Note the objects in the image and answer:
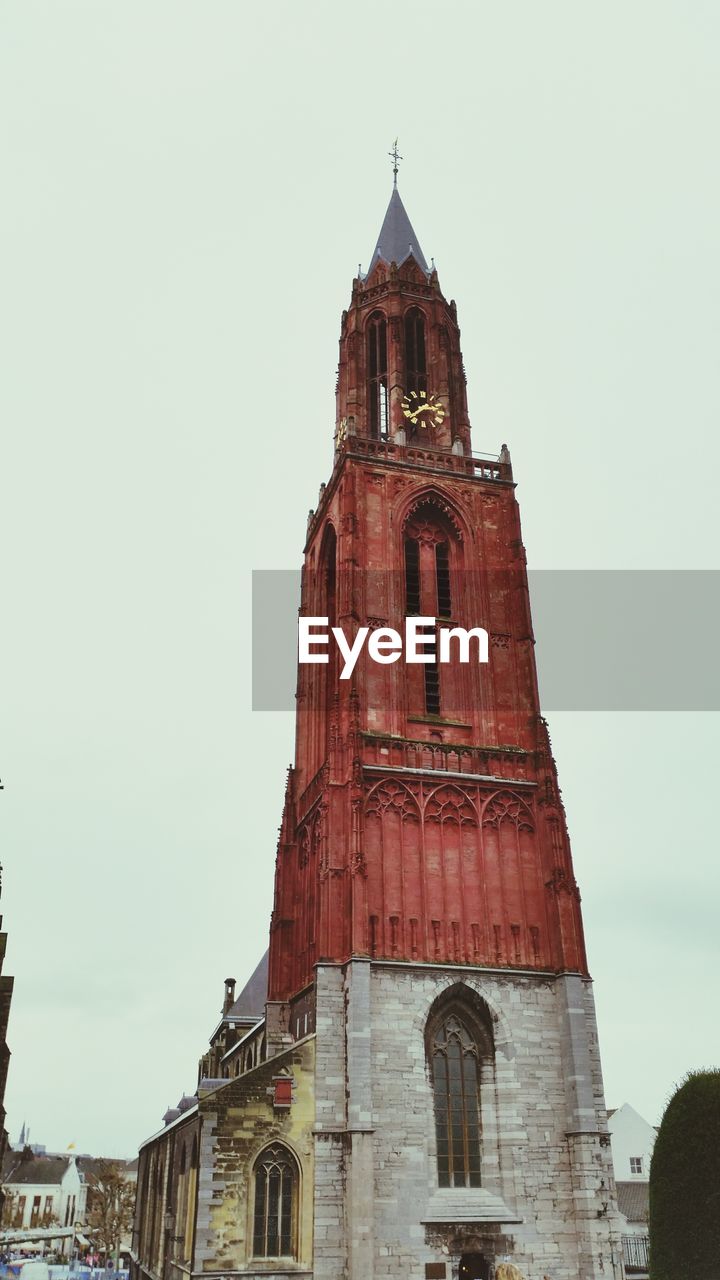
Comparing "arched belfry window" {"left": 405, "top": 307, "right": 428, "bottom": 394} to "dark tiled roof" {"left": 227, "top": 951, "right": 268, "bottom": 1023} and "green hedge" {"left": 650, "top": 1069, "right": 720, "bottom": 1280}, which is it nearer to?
"green hedge" {"left": 650, "top": 1069, "right": 720, "bottom": 1280}

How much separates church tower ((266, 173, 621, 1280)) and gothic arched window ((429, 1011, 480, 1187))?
6 centimetres

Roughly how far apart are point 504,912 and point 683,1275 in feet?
42.6

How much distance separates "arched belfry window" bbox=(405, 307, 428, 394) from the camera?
4325cm

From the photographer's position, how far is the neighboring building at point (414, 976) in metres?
25.8

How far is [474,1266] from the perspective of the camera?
26359 mm

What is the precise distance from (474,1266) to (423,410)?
3033cm

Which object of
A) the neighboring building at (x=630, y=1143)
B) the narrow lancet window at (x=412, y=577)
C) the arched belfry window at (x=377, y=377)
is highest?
the arched belfry window at (x=377, y=377)

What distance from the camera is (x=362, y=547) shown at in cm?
3569

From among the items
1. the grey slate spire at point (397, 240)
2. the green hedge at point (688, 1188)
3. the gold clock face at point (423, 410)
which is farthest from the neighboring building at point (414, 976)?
the grey slate spire at point (397, 240)

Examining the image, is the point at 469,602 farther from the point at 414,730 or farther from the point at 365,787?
the point at 365,787

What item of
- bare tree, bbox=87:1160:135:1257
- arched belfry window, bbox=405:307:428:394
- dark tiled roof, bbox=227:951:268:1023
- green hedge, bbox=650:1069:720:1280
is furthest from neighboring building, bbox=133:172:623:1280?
bare tree, bbox=87:1160:135:1257

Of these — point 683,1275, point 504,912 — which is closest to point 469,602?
point 504,912

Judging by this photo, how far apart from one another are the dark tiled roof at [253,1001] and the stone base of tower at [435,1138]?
25.6 m

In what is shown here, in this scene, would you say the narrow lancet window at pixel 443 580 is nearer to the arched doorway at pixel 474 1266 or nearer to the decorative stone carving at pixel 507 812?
the decorative stone carving at pixel 507 812
